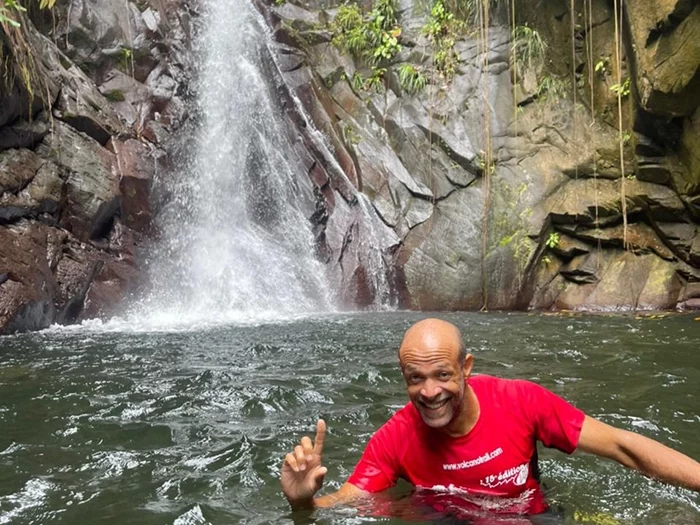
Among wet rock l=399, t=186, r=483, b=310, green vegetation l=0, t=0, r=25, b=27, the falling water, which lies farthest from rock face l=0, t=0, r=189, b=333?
wet rock l=399, t=186, r=483, b=310

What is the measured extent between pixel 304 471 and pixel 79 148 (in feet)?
30.7

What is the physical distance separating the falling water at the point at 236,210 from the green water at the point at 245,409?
278cm

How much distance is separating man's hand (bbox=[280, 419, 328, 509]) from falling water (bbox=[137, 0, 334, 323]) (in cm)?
814

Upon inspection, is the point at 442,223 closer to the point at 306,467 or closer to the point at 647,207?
the point at 647,207

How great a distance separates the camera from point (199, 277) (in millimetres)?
11984

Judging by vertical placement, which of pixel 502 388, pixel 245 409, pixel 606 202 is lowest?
pixel 245 409

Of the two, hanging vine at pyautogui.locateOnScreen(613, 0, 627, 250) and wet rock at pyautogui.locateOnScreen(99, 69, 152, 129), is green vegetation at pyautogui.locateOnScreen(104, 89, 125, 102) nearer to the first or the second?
wet rock at pyautogui.locateOnScreen(99, 69, 152, 129)

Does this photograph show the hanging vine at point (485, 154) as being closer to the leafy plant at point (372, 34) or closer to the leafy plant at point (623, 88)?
the leafy plant at point (372, 34)

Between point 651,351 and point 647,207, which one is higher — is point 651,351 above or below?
Answer: below

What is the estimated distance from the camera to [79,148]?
10.6 meters

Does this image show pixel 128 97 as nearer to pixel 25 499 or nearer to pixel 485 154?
pixel 485 154

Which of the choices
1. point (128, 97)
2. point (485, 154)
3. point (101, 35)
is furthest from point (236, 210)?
point (485, 154)

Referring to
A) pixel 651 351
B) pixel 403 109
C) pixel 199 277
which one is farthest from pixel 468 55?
pixel 651 351

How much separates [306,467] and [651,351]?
18.5 feet
